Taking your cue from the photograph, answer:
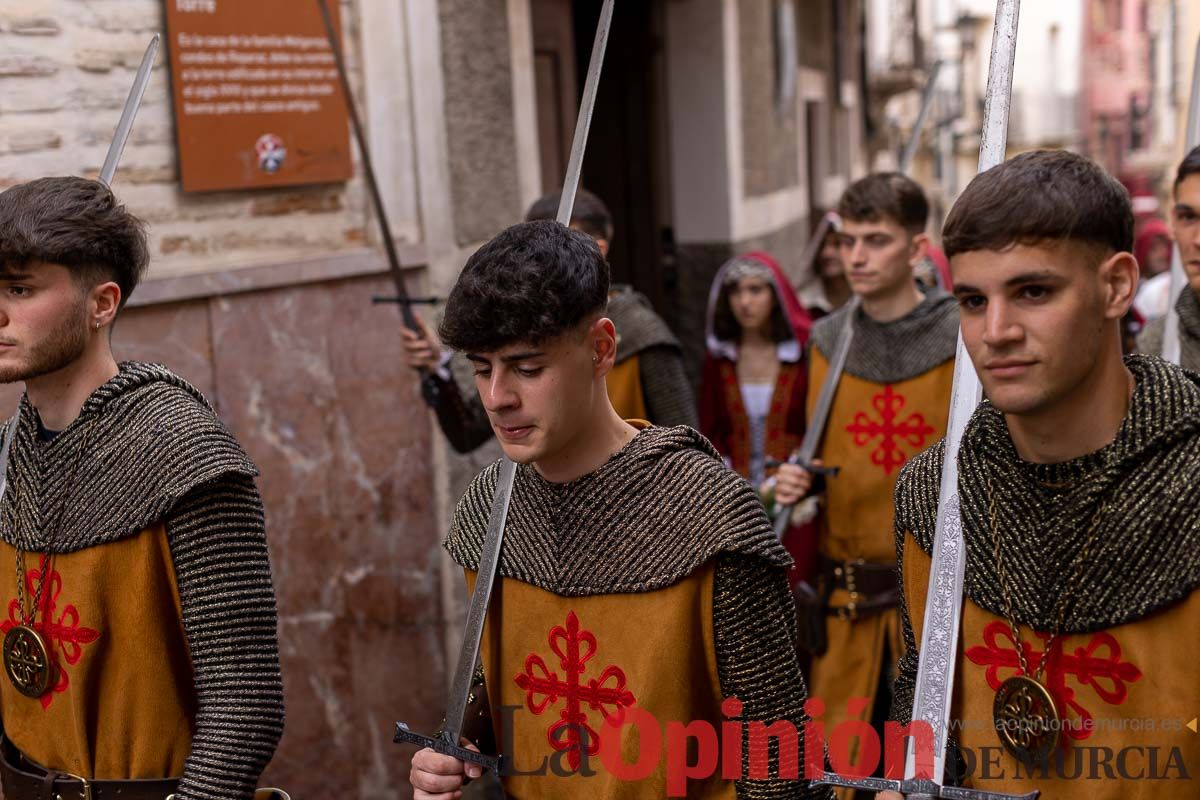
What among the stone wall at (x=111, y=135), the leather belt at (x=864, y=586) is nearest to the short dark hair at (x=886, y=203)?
the leather belt at (x=864, y=586)

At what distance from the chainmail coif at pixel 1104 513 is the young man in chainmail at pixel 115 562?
1211 mm

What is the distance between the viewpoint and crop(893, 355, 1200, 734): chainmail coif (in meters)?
2.03

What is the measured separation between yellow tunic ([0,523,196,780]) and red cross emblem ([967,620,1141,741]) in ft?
4.43

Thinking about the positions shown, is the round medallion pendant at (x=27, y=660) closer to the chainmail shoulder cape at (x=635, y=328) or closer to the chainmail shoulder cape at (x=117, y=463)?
the chainmail shoulder cape at (x=117, y=463)

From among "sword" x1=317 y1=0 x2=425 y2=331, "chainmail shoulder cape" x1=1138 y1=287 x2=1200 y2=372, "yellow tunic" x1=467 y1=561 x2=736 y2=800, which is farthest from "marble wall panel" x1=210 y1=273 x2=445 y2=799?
"chainmail shoulder cape" x1=1138 y1=287 x2=1200 y2=372

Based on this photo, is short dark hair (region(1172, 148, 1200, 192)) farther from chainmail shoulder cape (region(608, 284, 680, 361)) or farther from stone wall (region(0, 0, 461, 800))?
stone wall (region(0, 0, 461, 800))

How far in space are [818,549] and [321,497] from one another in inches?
64.0

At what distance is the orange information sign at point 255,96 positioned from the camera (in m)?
4.47

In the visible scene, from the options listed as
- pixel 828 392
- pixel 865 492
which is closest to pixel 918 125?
pixel 828 392

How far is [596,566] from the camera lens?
239cm

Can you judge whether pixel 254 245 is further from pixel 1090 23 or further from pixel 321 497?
pixel 1090 23

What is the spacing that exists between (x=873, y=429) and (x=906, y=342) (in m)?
0.28

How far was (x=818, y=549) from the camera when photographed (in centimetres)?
468

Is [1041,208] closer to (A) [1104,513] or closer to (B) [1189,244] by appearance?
(A) [1104,513]
